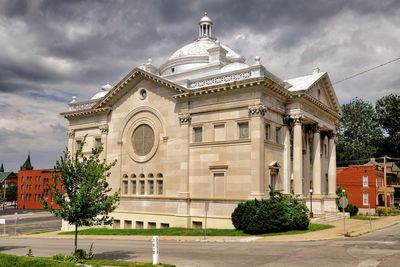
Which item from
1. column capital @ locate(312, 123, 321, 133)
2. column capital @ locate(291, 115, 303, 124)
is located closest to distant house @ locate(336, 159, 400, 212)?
column capital @ locate(312, 123, 321, 133)

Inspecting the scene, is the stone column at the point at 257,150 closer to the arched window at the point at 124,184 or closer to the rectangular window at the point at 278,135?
the rectangular window at the point at 278,135

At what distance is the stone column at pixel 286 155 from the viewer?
37594 mm

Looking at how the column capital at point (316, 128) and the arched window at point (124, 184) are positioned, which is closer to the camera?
the column capital at point (316, 128)

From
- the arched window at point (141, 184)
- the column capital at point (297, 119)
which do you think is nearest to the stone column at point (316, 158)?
the column capital at point (297, 119)

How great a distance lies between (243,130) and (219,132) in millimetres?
2307

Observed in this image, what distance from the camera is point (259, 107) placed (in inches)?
1353

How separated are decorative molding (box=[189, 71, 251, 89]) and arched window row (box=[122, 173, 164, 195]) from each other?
29.9ft

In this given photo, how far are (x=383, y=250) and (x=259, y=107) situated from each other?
1555 cm

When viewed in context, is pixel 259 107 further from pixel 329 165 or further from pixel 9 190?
pixel 9 190

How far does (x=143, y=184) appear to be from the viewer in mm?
42281

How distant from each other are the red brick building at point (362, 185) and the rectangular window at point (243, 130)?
34.0 m

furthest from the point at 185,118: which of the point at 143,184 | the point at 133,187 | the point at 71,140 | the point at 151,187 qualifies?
the point at 71,140

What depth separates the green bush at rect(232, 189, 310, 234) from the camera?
3081 cm

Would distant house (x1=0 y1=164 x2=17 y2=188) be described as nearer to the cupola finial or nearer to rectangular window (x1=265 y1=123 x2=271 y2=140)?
the cupola finial
